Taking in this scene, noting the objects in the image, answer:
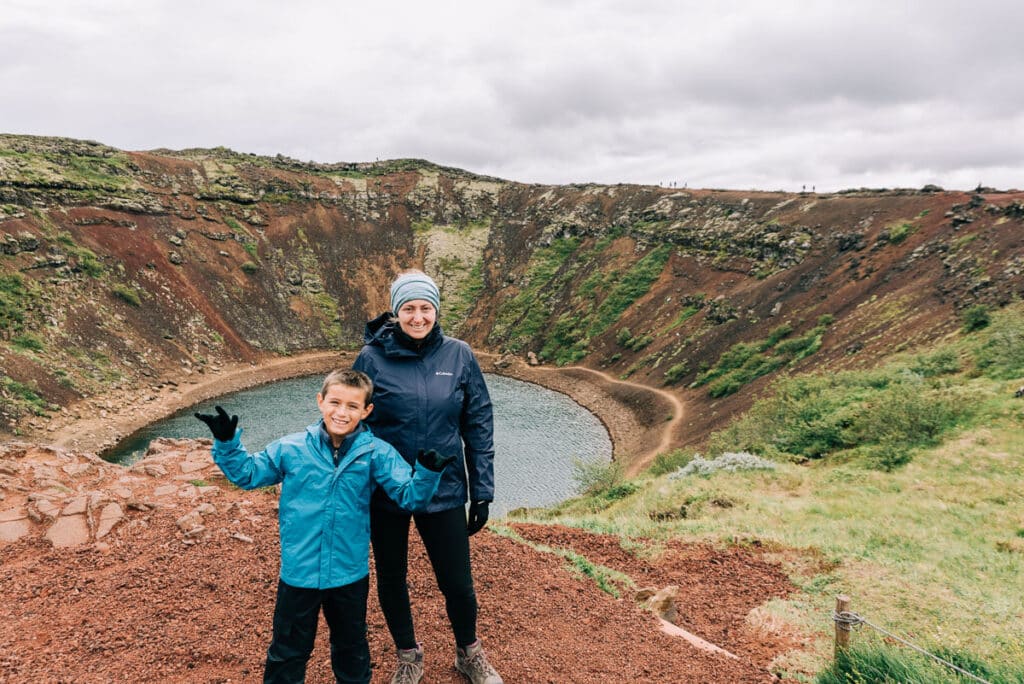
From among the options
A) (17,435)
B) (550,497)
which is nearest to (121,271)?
(17,435)

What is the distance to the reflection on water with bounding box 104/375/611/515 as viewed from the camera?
77.9ft

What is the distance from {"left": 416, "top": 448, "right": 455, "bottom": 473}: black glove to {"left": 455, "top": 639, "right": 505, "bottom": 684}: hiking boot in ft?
5.71

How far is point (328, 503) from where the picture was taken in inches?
126

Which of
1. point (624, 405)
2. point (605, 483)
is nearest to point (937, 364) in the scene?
point (605, 483)

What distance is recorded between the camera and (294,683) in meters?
3.34

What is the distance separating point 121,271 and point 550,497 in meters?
38.4

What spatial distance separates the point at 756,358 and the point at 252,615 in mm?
30747

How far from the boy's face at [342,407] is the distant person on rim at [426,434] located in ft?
0.85

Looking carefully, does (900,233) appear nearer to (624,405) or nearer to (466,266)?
(624,405)

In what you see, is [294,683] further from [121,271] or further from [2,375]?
[121,271]

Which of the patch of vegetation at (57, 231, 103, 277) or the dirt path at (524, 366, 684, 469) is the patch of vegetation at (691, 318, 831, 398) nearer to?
the dirt path at (524, 366, 684, 469)

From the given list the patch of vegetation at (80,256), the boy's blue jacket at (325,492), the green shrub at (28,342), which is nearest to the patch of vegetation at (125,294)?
the patch of vegetation at (80,256)

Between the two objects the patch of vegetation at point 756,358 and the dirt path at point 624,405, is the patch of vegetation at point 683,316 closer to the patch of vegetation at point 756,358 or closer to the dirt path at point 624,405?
the dirt path at point 624,405

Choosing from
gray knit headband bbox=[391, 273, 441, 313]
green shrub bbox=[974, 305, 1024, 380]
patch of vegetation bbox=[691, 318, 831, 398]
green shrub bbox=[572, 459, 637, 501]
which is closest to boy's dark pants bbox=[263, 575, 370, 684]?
gray knit headband bbox=[391, 273, 441, 313]
